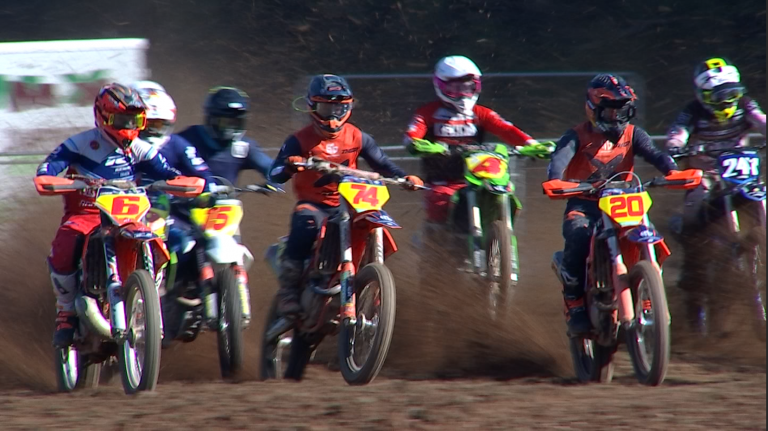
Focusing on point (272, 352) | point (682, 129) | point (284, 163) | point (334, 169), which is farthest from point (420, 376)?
point (682, 129)

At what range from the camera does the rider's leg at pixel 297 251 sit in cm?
804

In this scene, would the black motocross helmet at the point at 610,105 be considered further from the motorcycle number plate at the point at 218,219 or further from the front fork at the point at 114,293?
the front fork at the point at 114,293

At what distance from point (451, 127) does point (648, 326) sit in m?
3.13

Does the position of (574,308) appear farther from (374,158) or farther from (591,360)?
(374,158)

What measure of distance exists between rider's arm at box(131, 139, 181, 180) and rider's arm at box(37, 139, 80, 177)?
0.39 meters

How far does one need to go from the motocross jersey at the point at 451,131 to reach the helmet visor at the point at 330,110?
1.42 metres

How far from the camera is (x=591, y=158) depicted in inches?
316

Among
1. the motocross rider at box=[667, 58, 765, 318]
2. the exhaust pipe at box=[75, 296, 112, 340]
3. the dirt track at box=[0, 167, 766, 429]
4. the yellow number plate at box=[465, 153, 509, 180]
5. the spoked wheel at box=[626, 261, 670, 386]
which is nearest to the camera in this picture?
the dirt track at box=[0, 167, 766, 429]

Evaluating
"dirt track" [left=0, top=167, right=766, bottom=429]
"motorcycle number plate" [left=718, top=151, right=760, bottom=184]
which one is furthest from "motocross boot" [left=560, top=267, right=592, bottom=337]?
"motorcycle number plate" [left=718, top=151, right=760, bottom=184]

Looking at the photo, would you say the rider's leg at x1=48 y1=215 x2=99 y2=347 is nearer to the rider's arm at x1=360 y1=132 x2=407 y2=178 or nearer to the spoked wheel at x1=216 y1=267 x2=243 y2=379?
the spoked wheel at x1=216 y1=267 x2=243 y2=379

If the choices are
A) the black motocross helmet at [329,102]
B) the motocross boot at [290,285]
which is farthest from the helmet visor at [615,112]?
the motocross boot at [290,285]

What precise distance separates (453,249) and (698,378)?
7.27 ft

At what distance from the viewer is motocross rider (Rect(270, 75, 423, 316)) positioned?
317 inches

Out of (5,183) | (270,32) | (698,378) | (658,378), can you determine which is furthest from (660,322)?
(270,32)
